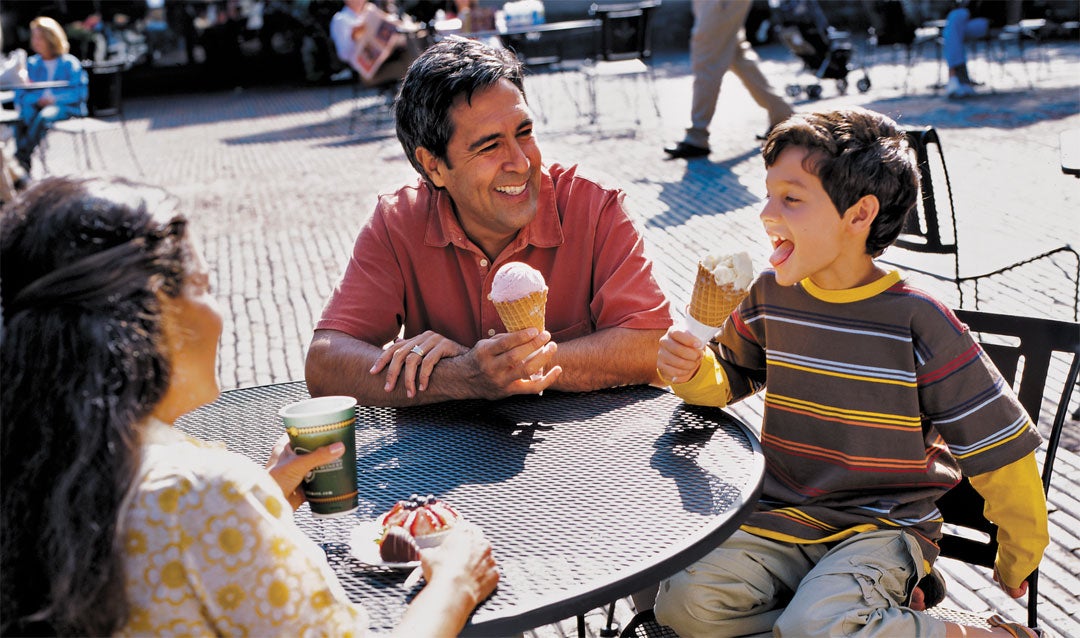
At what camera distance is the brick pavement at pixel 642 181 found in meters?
5.87

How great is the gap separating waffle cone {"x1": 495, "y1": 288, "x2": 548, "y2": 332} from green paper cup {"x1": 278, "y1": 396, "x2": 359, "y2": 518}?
65 centimetres

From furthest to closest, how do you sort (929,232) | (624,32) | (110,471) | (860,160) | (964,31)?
(964,31) < (624,32) < (929,232) < (860,160) < (110,471)

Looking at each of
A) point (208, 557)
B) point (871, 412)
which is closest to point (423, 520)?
point (208, 557)

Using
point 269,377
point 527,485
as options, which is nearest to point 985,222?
point 269,377

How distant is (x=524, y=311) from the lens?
2.43m

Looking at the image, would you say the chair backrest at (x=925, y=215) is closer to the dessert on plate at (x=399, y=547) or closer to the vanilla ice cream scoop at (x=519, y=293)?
the vanilla ice cream scoop at (x=519, y=293)

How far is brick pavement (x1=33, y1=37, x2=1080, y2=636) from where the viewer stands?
5.87 metres

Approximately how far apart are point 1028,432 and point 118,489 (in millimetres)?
1780

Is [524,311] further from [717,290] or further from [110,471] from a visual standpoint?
[110,471]

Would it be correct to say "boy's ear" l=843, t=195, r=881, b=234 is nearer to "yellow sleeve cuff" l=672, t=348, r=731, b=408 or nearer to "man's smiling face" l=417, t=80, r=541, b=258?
"yellow sleeve cuff" l=672, t=348, r=731, b=408

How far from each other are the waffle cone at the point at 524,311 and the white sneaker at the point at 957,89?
41.0 feet

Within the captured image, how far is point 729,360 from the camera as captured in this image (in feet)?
8.55

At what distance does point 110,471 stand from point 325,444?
52 centimetres

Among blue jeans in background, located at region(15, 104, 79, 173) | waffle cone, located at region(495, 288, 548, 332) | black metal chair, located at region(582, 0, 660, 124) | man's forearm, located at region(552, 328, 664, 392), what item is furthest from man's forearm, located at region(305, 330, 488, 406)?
blue jeans in background, located at region(15, 104, 79, 173)
